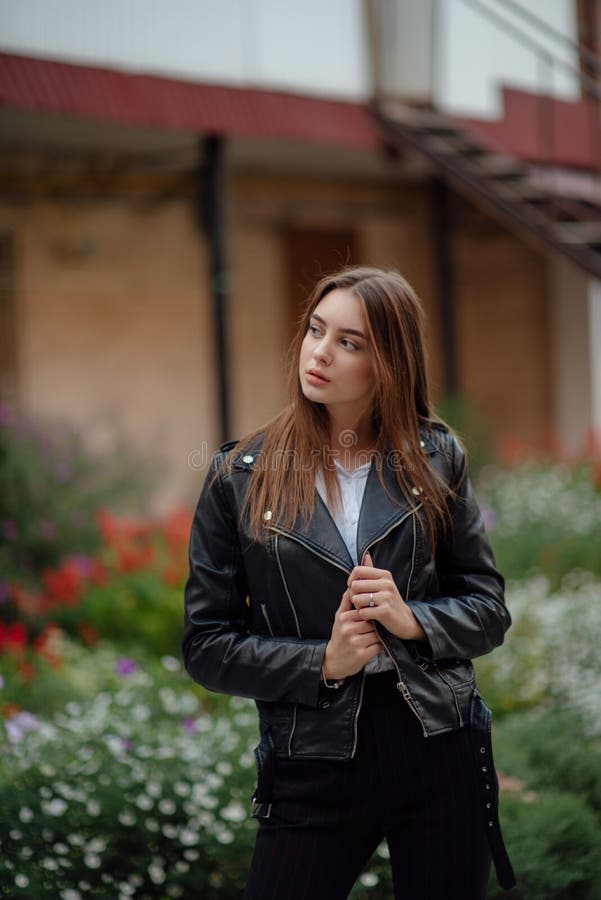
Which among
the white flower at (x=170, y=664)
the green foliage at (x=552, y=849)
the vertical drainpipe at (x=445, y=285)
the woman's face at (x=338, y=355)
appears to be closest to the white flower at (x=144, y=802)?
the green foliage at (x=552, y=849)

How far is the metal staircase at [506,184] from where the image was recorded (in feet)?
25.8

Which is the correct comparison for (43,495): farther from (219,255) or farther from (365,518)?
(365,518)

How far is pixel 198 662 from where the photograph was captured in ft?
7.14

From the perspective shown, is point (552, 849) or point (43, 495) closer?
point (552, 849)

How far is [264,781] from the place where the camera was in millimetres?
2141

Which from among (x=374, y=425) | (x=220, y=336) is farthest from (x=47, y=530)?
(x=374, y=425)

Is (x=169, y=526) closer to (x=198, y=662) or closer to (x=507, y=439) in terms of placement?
(x=198, y=662)

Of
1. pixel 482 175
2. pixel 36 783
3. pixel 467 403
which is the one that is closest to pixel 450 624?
pixel 36 783

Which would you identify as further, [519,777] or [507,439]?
[507,439]

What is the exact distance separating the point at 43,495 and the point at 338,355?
4.45 meters

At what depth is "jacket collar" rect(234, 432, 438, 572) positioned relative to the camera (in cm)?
214

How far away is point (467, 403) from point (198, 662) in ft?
24.5

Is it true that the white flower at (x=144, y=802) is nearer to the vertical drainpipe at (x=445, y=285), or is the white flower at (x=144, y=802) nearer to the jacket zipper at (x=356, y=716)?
the jacket zipper at (x=356, y=716)

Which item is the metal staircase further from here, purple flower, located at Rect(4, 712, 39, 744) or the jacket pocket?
the jacket pocket
